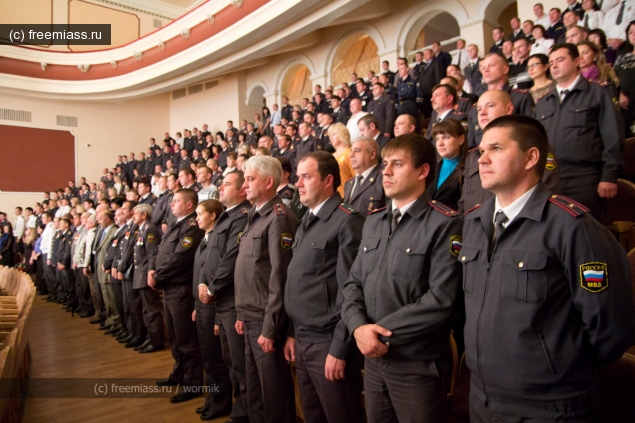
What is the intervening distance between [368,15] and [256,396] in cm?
820

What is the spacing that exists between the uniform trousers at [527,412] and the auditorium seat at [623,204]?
1.90 metres

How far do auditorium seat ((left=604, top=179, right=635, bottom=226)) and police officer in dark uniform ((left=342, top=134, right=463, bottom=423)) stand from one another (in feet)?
5.61

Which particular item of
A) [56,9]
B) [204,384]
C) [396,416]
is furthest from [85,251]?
[56,9]

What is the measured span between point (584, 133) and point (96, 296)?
529cm

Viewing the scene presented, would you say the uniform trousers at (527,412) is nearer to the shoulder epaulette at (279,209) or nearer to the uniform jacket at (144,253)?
the shoulder epaulette at (279,209)

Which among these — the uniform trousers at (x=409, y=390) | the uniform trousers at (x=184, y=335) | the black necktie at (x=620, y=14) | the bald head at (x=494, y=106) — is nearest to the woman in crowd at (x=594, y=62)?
the bald head at (x=494, y=106)

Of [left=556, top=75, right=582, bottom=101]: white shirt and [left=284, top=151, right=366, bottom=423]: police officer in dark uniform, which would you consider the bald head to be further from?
[left=284, top=151, right=366, bottom=423]: police officer in dark uniform

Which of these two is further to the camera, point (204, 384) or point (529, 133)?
point (204, 384)

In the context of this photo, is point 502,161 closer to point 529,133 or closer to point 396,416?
point 529,133

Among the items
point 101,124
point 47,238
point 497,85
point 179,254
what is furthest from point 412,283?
point 101,124

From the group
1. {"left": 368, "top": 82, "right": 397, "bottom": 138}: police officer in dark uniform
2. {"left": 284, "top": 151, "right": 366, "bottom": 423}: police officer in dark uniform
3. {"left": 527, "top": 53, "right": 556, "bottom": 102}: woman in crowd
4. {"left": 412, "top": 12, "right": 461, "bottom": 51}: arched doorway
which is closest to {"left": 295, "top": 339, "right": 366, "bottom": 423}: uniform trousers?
{"left": 284, "top": 151, "right": 366, "bottom": 423}: police officer in dark uniform

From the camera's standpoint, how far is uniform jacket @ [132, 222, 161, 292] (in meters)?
3.91

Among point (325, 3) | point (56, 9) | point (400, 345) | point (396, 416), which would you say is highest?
point (56, 9)

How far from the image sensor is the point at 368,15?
8.73m
